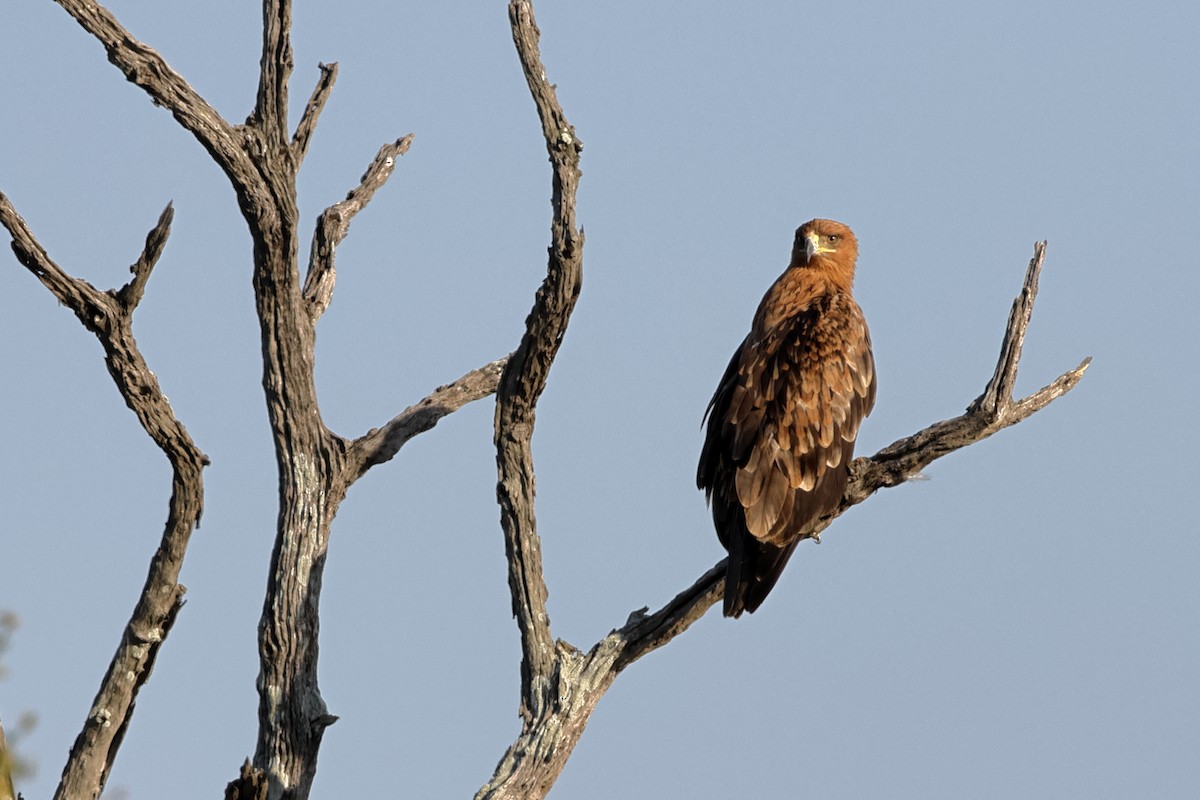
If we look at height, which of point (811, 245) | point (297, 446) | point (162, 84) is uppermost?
point (811, 245)

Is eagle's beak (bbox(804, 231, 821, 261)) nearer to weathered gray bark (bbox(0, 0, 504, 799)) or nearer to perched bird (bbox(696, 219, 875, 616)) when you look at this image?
perched bird (bbox(696, 219, 875, 616))

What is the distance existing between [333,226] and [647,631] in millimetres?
3107

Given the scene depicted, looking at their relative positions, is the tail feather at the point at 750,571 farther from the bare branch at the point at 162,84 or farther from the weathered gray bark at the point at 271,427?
the bare branch at the point at 162,84

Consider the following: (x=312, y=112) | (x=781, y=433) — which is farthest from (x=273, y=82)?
(x=781, y=433)

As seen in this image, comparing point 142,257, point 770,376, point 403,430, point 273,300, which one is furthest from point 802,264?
point 142,257

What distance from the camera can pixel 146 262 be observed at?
7.32 metres

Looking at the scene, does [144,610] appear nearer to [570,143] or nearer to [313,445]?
[313,445]

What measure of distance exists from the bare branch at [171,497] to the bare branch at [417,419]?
1.10 m

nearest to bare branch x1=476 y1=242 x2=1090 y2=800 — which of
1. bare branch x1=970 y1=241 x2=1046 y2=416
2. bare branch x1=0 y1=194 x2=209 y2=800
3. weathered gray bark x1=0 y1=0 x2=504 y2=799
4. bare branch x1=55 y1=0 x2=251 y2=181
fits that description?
bare branch x1=970 y1=241 x2=1046 y2=416

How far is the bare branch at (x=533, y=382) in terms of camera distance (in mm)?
6836

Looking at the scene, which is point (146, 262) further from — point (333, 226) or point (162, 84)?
point (333, 226)

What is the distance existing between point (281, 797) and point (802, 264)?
452cm

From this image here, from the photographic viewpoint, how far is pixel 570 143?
6.80 meters

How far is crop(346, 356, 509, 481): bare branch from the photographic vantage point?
8586 mm
